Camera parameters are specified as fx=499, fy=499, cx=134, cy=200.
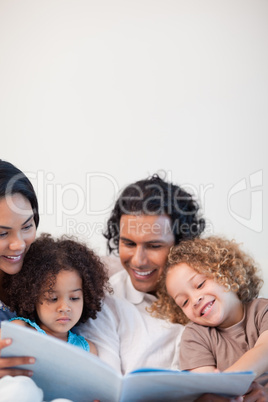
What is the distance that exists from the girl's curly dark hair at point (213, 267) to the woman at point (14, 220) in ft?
2.10

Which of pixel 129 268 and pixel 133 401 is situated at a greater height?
pixel 129 268

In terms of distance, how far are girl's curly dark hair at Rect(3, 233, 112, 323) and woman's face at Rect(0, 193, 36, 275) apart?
7cm

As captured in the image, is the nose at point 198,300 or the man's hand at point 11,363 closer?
the man's hand at point 11,363

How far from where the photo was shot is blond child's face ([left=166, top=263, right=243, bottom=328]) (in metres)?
1.99

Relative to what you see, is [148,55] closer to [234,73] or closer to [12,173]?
[234,73]

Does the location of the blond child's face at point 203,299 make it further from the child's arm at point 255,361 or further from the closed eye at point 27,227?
the closed eye at point 27,227

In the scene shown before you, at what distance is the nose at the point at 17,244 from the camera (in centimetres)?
188

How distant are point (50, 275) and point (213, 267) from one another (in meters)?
0.68

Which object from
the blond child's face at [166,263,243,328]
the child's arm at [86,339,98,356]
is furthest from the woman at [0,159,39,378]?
the blond child's face at [166,263,243,328]

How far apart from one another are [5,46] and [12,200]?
2.04m

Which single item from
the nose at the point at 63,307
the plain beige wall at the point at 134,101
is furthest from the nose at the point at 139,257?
the plain beige wall at the point at 134,101

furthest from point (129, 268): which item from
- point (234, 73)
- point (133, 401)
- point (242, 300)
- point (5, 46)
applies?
point (5, 46)

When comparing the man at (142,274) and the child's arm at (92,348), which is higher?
the man at (142,274)

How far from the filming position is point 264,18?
3.57 metres
